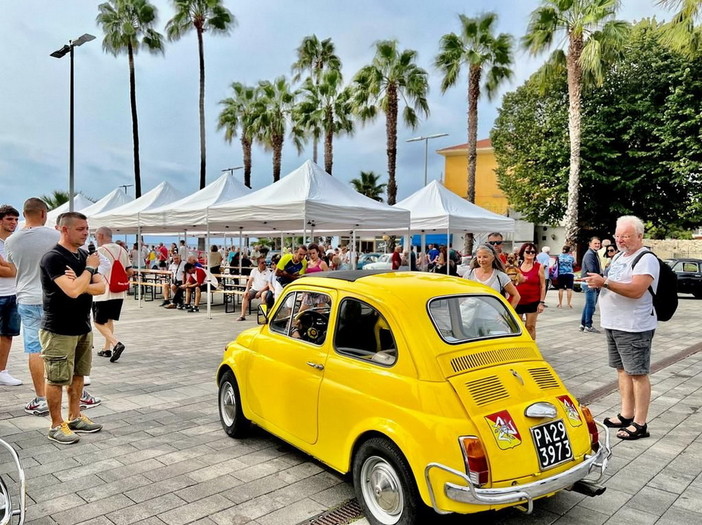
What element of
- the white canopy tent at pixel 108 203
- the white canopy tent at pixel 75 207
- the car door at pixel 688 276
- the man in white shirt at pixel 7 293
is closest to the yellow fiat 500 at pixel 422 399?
the man in white shirt at pixel 7 293

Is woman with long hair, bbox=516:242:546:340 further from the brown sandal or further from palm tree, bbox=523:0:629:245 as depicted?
palm tree, bbox=523:0:629:245

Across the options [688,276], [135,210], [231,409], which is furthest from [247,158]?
[231,409]

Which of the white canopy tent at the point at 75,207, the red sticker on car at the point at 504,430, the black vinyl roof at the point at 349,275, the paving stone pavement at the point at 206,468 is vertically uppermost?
the white canopy tent at the point at 75,207

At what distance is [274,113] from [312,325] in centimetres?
3197

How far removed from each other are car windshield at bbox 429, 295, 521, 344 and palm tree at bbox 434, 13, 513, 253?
67.5ft

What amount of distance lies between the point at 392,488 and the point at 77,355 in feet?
9.75

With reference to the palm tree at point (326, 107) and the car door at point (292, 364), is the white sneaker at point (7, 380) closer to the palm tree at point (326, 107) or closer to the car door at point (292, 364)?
the car door at point (292, 364)

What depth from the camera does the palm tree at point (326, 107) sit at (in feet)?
97.5

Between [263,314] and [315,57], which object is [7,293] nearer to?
[263,314]

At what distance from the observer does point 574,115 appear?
20844 mm

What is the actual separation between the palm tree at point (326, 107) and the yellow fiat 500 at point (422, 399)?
26936mm

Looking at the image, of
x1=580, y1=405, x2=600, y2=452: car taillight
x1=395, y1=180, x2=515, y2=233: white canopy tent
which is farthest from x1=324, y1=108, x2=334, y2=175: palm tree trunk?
x1=580, y1=405, x2=600, y2=452: car taillight

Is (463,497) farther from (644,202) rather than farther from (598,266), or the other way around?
(644,202)

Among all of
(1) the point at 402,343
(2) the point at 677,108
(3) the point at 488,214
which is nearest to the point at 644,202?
(2) the point at 677,108
